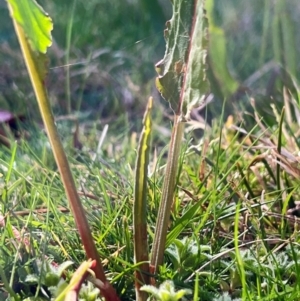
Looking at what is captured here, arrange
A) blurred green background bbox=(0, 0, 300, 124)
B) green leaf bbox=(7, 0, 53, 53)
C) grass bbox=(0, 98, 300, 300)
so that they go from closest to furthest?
green leaf bbox=(7, 0, 53, 53) → grass bbox=(0, 98, 300, 300) → blurred green background bbox=(0, 0, 300, 124)

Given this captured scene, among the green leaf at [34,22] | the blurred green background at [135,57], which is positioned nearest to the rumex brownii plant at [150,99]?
the green leaf at [34,22]

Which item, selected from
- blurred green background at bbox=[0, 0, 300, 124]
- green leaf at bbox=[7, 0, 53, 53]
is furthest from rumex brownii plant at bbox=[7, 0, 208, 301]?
blurred green background at bbox=[0, 0, 300, 124]

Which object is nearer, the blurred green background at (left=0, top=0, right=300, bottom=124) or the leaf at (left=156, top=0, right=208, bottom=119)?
the leaf at (left=156, top=0, right=208, bottom=119)

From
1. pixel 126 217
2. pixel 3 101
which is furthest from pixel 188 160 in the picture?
pixel 3 101

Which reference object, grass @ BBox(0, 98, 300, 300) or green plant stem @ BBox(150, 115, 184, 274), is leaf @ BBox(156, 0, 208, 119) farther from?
grass @ BBox(0, 98, 300, 300)

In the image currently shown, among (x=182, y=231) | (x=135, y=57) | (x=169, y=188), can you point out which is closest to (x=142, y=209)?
(x=169, y=188)

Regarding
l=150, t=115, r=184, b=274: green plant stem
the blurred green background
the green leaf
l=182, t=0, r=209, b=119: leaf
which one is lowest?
the blurred green background

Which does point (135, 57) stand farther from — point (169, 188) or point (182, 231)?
point (169, 188)
